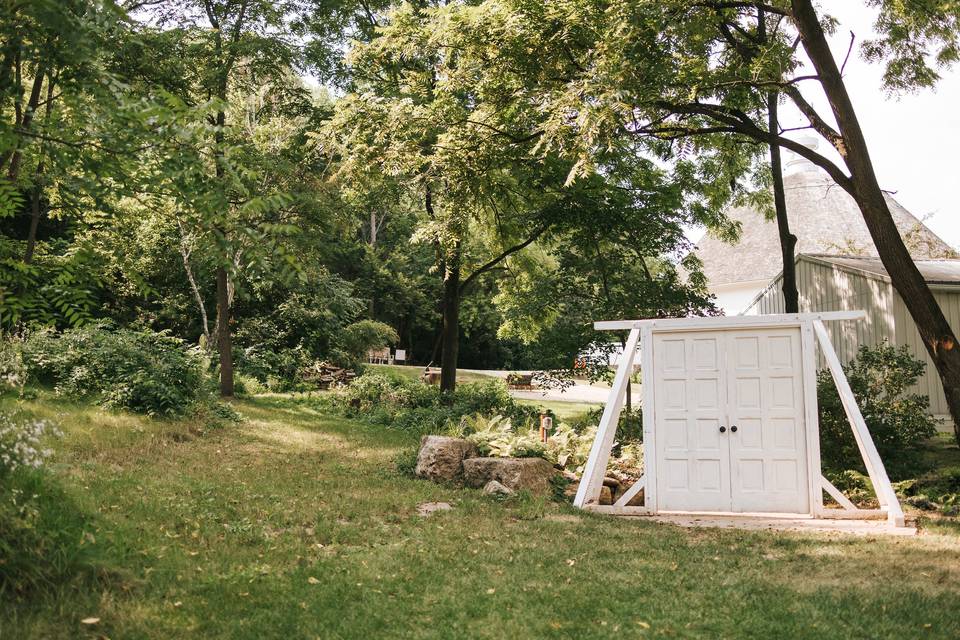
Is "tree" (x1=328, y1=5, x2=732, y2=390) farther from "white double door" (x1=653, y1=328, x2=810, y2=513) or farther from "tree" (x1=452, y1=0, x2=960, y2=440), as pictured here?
"white double door" (x1=653, y1=328, x2=810, y2=513)

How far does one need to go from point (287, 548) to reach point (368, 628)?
171 centimetres

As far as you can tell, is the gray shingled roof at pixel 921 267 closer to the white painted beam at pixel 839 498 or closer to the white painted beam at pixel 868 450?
the white painted beam at pixel 868 450

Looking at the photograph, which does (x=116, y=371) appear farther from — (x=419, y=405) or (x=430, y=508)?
(x=430, y=508)

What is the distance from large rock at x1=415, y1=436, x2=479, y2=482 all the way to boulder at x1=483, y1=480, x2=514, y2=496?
768mm

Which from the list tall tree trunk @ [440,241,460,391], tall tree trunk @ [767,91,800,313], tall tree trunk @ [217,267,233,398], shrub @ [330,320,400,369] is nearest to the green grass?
tall tree trunk @ [440,241,460,391]

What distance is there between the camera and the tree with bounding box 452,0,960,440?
8219 millimetres

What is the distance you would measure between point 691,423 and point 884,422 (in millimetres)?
3336

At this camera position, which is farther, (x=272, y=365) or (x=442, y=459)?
(x=272, y=365)

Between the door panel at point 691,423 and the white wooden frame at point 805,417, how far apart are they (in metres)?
0.12

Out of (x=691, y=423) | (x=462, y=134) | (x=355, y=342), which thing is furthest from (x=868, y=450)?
(x=355, y=342)

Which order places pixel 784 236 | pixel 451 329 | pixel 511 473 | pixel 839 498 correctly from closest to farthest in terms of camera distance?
pixel 839 498 → pixel 511 473 → pixel 784 236 → pixel 451 329

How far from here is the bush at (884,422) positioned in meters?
9.61

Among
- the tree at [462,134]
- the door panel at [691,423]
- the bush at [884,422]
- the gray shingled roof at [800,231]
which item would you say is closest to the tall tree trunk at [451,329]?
the tree at [462,134]

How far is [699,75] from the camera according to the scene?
9.33 metres
